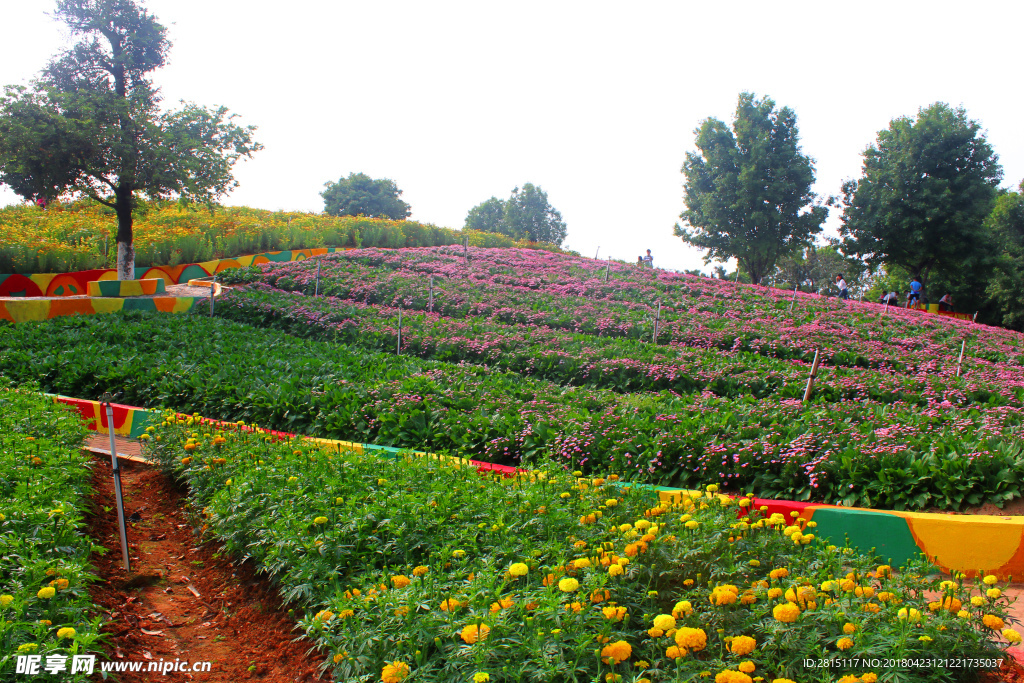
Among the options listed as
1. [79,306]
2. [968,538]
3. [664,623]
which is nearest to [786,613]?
[664,623]

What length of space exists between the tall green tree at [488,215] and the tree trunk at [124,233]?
64.4 meters

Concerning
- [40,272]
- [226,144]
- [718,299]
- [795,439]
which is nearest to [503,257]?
[718,299]

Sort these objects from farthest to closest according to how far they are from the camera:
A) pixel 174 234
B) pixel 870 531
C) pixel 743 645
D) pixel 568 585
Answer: pixel 174 234 < pixel 870 531 < pixel 568 585 < pixel 743 645

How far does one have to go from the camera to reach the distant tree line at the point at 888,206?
30.5 metres

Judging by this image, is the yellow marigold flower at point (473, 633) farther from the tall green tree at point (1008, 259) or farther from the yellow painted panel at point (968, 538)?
the tall green tree at point (1008, 259)

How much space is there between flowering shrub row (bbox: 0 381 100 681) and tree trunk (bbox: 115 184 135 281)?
37.0 ft

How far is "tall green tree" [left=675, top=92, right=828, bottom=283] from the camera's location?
35.4 m

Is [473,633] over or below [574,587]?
below

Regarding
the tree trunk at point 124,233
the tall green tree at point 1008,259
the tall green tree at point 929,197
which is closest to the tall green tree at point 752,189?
the tall green tree at point 929,197

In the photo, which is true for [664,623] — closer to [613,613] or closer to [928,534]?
[613,613]

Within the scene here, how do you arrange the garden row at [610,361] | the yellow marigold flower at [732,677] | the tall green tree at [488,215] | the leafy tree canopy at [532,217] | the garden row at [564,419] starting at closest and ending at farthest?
the yellow marigold flower at [732,677] < the garden row at [564,419] < the garden row at [610,361] < the leafy tree canopy at [532,217] < the tall green tree at [488,215]

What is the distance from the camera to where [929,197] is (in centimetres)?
3081

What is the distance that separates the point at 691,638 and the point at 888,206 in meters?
36.1

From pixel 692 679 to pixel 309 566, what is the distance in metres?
1.90
